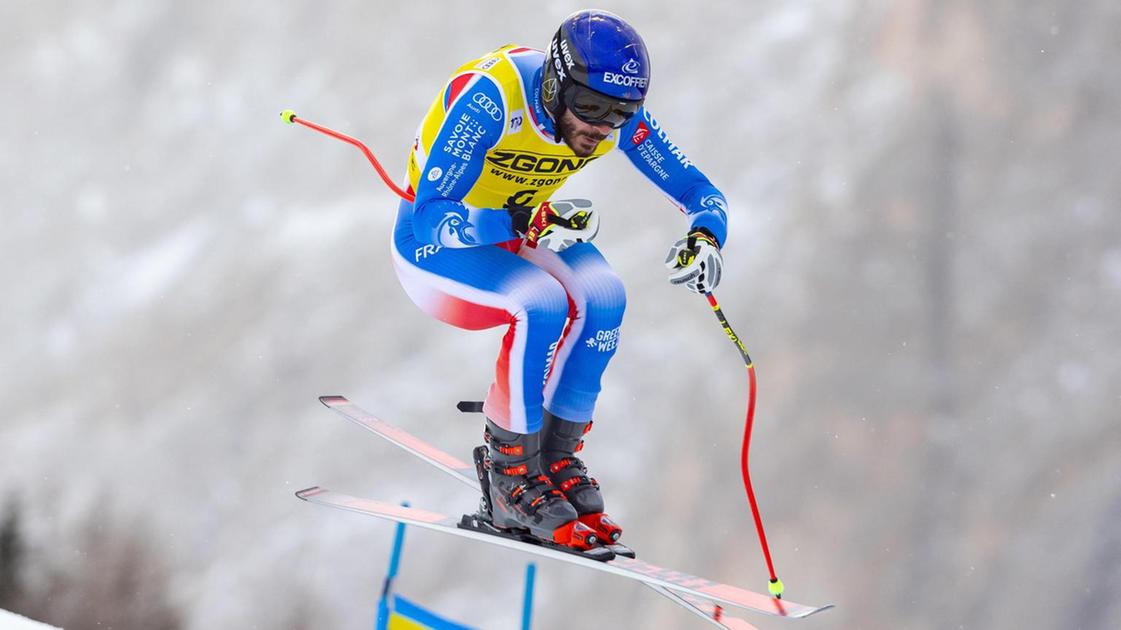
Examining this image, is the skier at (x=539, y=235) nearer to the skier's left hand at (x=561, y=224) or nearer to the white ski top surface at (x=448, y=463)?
the skier's left hand at (x=561, y=224)

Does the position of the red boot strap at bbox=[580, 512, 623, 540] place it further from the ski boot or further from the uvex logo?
the uvex logo

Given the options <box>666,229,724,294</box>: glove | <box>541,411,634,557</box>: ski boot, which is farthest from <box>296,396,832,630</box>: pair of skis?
<box>666,229,724,294</box>: glove

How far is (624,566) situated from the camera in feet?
9.53

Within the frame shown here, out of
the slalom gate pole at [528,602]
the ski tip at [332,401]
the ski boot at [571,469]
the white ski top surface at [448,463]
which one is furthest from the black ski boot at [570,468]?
the ski tip at [332,401]

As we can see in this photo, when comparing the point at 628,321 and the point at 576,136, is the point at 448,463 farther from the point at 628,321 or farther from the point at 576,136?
the point at 628,321

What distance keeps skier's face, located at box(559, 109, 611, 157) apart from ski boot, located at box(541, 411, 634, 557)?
74cm

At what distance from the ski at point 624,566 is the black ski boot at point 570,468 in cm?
18

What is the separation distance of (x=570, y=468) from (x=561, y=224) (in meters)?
0.67

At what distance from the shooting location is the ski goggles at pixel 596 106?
2809 millimetres

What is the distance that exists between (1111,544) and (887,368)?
105 centimetres

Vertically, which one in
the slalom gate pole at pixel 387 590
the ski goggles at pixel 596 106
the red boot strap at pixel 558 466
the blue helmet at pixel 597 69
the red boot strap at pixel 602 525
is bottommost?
the slalom gate pole at pixel 387 590

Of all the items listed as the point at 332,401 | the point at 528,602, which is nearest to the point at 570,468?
the point at 528,602

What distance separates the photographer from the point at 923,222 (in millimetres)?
4965

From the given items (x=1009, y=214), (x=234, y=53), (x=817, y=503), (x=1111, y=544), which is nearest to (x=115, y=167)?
(x=234, y=53)
